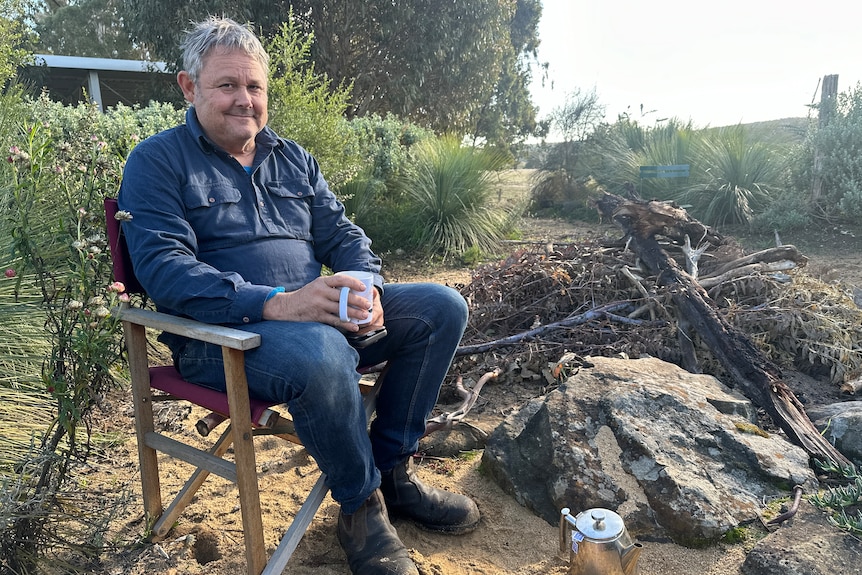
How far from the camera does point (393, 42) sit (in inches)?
537

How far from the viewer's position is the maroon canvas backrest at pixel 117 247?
6.25ft

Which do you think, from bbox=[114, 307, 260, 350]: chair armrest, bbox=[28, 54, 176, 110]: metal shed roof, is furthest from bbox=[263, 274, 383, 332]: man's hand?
bbox=[28, 54, 176, 110]: metal shed roof

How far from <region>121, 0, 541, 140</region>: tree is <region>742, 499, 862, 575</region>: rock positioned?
11.1 metres

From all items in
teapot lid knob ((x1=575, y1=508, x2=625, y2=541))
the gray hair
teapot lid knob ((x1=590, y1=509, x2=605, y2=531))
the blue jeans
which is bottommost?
teapot lid knob ((x1=575, y1=508, x2=625, y2=541))

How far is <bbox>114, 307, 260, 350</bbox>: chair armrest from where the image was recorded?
1594mm

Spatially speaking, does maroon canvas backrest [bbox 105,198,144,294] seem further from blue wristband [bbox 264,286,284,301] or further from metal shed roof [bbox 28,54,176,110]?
metal shed roof [bbox 28,54,176,110]

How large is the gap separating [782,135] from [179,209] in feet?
38.8

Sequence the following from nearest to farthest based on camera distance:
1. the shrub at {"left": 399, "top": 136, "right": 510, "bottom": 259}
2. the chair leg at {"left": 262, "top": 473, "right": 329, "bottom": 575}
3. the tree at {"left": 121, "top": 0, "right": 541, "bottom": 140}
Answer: the chair leg at {"left": 262, "top": 473, "right": 329, "bottom": 575} < the shrub at {"left": 399, "top": 136, "right": 510, "bottom": 259} < the tree at {"left": 121, "top": 0, "right": 541, "bottom": 140}

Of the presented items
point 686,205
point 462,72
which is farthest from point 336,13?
point 686,205

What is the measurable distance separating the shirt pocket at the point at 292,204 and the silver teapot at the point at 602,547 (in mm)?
1365

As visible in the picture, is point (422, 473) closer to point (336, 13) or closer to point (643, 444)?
point (643, 444)

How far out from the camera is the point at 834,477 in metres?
2.32

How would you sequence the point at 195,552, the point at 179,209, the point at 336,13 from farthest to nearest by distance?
the point at 336,13 < the point at 195,552 < the point at 179,209

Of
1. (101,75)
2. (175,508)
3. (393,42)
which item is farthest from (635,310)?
(101,75)
